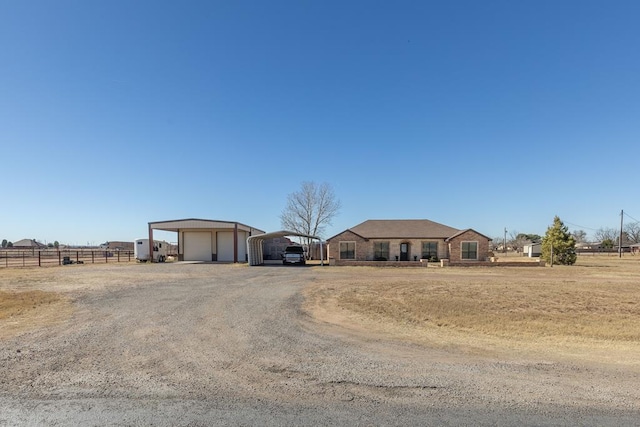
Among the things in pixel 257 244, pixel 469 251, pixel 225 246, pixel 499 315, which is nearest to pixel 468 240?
pixel 469 251

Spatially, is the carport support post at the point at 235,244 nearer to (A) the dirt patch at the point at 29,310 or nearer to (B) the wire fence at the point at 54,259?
(B) the wire fence at the point at 54,259

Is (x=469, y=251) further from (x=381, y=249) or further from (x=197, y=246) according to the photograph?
(x=197, y=246)

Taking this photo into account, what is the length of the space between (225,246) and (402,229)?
1826 centimetres

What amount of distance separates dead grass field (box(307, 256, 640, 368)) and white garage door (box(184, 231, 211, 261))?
77.0 feet

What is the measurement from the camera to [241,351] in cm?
629

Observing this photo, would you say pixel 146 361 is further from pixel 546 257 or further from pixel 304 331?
pixel 546 257

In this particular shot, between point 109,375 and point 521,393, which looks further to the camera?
point 109,375

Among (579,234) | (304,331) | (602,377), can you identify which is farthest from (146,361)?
(579,234)

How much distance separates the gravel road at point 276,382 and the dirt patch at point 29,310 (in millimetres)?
666

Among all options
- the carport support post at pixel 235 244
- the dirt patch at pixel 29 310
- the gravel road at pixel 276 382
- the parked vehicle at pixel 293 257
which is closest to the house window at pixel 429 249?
the parked vehicle at pixel 293 257

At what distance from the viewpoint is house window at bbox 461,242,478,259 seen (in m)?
32.2

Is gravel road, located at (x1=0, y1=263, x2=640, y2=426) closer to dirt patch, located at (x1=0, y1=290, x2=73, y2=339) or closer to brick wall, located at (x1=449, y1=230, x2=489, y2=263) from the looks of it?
dirt patch, located at (x1=0, y1=290, x2=73, y2=339)

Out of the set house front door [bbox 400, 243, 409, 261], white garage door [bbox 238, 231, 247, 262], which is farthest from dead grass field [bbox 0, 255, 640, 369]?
white garage door [bbox 238, 231, 247, 262]

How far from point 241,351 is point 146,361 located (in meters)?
1.53
